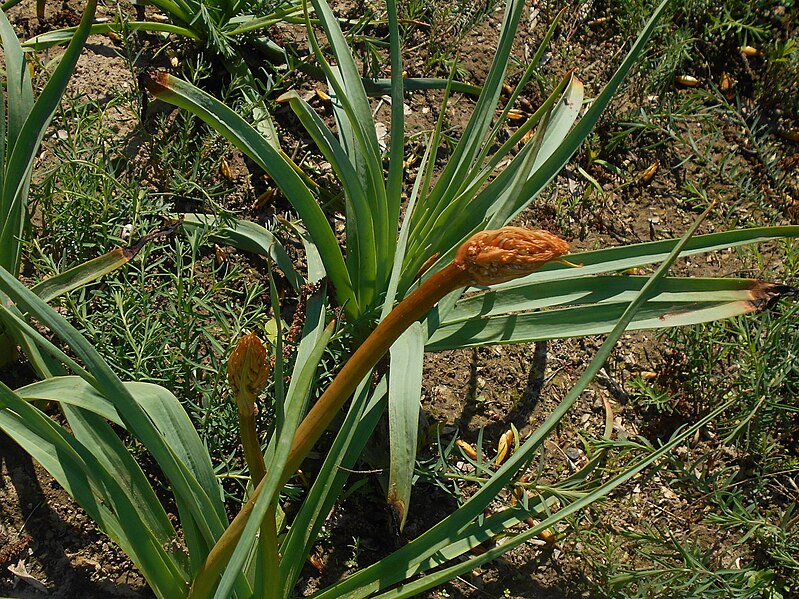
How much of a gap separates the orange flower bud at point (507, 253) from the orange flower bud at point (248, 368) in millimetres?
303

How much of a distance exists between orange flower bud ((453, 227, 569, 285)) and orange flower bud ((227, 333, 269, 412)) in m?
0.30

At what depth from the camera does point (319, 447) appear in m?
2.21

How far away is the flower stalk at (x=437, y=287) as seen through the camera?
985mm

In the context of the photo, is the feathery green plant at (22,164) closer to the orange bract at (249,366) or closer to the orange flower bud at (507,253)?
the orange bract at (249,366)

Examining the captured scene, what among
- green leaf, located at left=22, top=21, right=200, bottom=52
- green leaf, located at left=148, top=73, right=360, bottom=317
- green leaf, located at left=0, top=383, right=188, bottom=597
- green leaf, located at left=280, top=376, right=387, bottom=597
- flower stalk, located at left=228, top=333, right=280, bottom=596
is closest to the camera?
flower stalk, located at left=228, top=333, right=280, bottom=596

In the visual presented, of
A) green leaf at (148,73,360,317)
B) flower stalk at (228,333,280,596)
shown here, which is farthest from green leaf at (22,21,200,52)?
flower stalk at (228,333,280,596)

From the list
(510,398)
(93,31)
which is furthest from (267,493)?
(93,31)

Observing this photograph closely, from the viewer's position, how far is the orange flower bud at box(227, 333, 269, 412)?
3.54ft

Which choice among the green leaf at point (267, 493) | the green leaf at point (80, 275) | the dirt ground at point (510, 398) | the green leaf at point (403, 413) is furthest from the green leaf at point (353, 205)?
the green leaf at point (267, 493)

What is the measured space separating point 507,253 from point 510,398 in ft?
5.08

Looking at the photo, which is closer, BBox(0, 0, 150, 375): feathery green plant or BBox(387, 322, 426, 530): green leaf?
BBox(387, 322, 426, 530): green leaf

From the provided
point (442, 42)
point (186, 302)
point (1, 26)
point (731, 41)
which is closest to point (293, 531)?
point (186, 302)

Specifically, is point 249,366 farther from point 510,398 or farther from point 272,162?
point 510,398

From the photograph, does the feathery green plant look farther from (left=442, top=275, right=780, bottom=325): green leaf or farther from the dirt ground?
(left=442, top=275, right=780, bottom=325): green leaf
